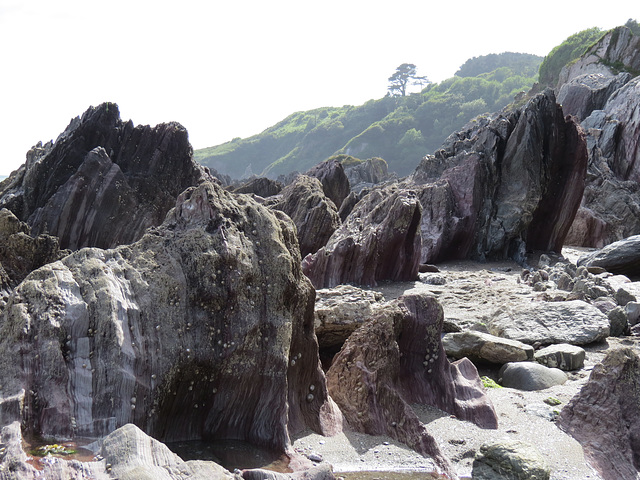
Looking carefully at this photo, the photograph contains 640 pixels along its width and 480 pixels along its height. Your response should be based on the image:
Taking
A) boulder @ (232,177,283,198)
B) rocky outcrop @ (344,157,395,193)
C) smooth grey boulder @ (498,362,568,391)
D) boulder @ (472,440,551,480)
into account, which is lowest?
smooth grey boulder @ (498,362,568,391)

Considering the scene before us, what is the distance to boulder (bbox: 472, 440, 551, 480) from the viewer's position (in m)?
3.47

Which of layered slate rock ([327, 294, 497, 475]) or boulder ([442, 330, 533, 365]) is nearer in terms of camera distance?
layered slate rock ([327, 294, 497, 475])

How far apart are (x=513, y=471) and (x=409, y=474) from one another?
25.0 inches

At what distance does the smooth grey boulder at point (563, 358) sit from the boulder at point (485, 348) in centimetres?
13

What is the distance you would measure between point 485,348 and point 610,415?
180 cm

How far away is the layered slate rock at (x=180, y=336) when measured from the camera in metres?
3.16

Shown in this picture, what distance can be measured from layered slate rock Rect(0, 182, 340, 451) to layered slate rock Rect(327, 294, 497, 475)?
10.7 inches

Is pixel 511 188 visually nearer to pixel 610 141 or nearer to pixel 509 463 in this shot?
pixel 610 141

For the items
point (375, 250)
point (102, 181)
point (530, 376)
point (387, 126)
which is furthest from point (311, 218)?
point (387, 126)

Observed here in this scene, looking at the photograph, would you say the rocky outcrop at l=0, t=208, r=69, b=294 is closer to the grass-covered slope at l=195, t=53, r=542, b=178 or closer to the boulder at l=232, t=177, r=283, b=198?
the boulder at l=232, t=177, r=283, b=198

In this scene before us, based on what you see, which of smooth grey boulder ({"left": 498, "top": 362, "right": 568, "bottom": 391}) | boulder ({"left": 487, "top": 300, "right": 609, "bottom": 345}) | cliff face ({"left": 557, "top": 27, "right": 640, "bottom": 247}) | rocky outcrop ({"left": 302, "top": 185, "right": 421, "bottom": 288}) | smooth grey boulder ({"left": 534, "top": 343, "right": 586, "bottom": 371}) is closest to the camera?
smooth grey boulder ({"left": 498, "top": 362, "right": 568, "bottom": 391})

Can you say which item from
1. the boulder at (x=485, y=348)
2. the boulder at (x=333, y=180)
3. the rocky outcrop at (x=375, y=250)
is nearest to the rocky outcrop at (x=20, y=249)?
the boulder at (x=485, y=348)

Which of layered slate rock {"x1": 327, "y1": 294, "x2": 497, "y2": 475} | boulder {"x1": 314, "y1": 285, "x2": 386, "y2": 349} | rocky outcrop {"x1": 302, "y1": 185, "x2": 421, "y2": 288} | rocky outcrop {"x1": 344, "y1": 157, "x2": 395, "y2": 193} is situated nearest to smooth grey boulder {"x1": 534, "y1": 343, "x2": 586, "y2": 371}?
layered slate rock {"x1": 327, "y1": 294, "x2": 497, "y2": 475}

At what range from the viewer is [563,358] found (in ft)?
19.0
